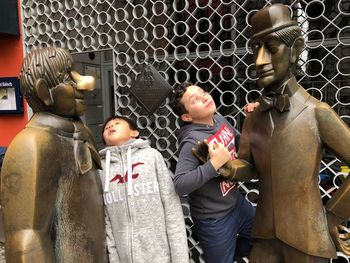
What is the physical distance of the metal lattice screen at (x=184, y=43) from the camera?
236cm

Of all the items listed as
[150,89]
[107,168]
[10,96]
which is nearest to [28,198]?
[107,168]

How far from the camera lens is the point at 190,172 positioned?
1.57 m

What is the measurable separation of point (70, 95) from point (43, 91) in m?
0.09

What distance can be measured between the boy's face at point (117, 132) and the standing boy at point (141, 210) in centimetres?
5

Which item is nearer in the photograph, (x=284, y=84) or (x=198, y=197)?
(x=284, y=84)

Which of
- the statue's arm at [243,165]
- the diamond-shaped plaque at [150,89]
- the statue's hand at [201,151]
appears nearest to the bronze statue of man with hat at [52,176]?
the statue's hand at [201,151]

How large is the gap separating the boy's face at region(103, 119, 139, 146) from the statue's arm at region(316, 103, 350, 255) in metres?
0.87

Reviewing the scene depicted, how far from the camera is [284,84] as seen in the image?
1.30 metres

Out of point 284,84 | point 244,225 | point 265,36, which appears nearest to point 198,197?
point 244,225

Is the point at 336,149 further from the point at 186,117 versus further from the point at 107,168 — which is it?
the point at 107,168

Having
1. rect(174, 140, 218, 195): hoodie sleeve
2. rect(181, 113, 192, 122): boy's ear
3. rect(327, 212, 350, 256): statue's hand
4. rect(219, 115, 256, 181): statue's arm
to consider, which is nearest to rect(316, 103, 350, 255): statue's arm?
rect(327, 212, 350, 256): statue's hand

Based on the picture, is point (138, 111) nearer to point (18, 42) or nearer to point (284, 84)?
point (18, 42)

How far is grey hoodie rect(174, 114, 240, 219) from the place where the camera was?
164 cm

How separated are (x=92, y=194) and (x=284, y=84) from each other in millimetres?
826
